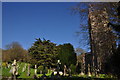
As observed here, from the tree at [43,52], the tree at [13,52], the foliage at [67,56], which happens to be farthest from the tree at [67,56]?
the tree at [13,52]

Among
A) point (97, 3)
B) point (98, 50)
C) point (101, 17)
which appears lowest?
point (98, 50)

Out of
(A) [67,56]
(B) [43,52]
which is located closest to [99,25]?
(A) [67,56]

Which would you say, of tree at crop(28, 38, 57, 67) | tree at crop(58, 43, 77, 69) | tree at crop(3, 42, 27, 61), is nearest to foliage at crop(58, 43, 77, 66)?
tree at crop(58, 43, 77, 69)

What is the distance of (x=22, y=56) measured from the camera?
15.5 m

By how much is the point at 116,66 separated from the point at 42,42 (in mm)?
14218

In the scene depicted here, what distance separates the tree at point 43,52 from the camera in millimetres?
15180

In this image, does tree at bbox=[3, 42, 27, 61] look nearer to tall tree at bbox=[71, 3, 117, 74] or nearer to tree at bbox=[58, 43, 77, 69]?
tree at bbox=[58, 43, 77, 69]

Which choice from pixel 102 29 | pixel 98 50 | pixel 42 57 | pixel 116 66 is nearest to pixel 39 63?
pixel 42 57

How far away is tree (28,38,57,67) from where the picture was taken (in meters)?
15.2

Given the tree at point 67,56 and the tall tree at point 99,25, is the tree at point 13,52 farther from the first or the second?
the tall tree at point 99,25

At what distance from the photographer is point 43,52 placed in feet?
51.5

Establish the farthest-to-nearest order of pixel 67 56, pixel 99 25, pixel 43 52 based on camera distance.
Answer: pixel 43 52, pixel 67 56, pixel 99 25

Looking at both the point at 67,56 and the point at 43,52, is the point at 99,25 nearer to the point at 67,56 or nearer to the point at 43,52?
the point at 67,56

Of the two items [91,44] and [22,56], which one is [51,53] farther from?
[91,44]
